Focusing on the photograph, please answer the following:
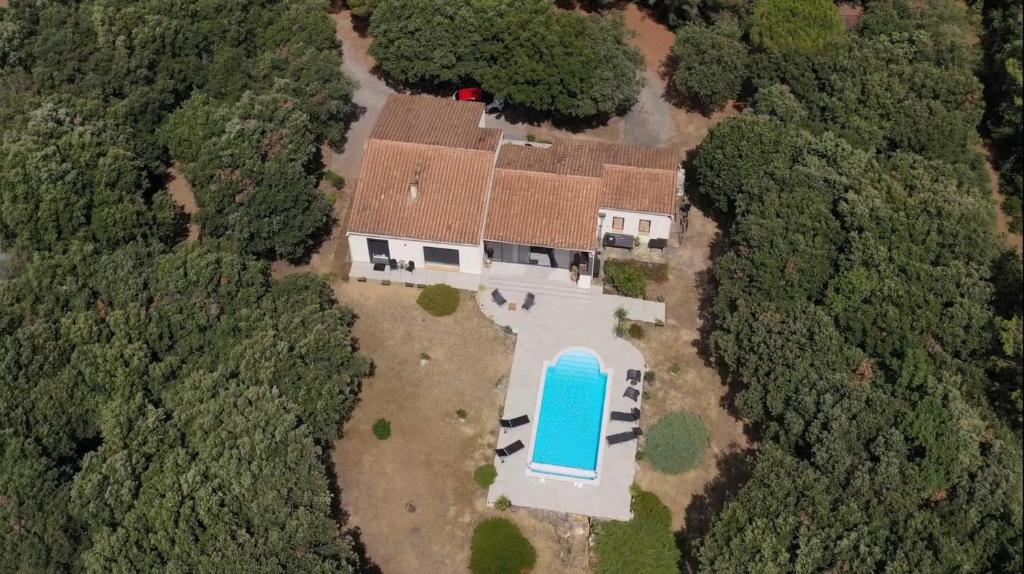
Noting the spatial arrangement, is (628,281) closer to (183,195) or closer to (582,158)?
(582,158)

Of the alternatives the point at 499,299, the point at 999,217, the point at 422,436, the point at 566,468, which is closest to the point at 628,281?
the point at 499,299

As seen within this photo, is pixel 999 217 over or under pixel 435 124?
under

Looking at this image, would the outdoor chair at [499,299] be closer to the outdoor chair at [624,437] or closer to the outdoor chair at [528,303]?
the outdoor chair at [528,303]

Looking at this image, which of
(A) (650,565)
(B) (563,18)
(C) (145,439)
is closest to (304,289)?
(C) (145,439)

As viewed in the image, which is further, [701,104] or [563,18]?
[701,104]

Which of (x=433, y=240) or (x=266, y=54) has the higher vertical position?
(x=266, y=54)

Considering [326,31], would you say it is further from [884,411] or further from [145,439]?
[884,411]

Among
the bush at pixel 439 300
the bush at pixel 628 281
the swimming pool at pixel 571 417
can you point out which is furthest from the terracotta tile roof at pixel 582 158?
the swimming pool at pixel 571 417
